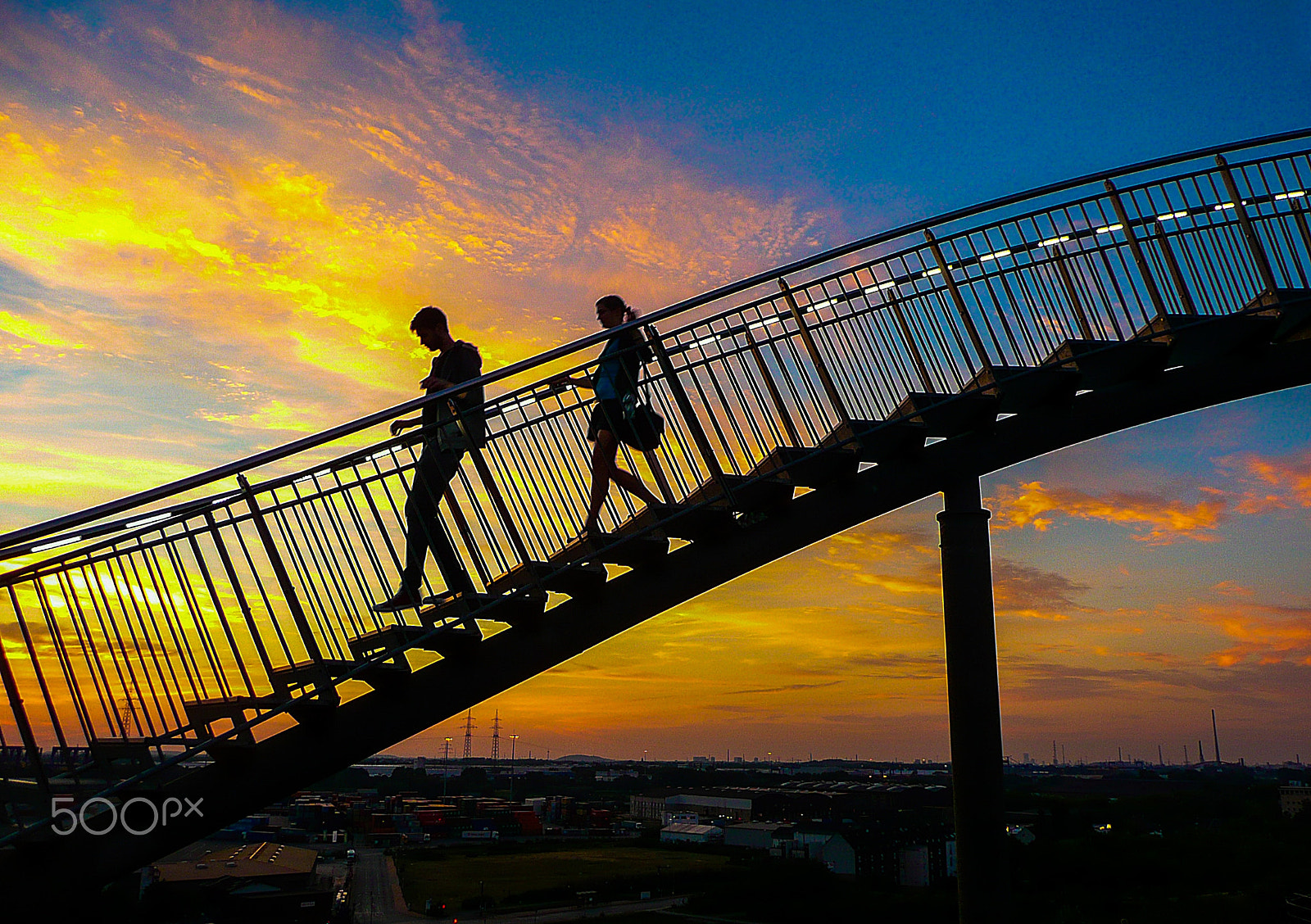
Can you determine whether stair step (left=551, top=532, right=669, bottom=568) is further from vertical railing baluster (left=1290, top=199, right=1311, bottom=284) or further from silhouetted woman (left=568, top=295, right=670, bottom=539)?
vertical railing baluster (left=1290, top=199, right=1311, bottom=284)

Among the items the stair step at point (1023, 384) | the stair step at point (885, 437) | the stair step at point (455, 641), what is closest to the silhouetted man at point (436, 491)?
the stair step at point (455, 641)

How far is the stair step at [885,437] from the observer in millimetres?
6129

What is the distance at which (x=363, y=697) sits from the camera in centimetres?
566

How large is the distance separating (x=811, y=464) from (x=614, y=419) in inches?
56.3

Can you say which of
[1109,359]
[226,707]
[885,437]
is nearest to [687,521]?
[885,437]

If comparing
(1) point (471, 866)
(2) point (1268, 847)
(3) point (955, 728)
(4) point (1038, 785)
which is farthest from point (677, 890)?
(3) point (955, 728)

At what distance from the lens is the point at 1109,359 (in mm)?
6617

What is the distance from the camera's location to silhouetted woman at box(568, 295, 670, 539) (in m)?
6.09

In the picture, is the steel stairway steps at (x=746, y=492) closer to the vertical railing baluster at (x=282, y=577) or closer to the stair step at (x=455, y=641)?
the stair step at (x=455, y=641)

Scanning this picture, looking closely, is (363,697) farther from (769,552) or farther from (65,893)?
(769,552)

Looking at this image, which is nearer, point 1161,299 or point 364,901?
point 1161,299

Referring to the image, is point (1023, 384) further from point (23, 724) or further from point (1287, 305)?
point (23, 724)

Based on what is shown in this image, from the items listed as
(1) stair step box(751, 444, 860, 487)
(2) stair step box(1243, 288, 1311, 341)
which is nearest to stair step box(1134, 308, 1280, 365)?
(2) stair step box(1243, 288, 1311, 341)

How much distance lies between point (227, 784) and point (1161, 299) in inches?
292
